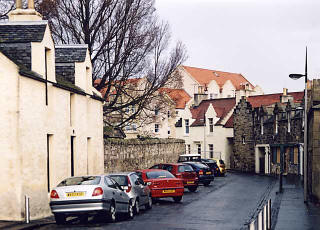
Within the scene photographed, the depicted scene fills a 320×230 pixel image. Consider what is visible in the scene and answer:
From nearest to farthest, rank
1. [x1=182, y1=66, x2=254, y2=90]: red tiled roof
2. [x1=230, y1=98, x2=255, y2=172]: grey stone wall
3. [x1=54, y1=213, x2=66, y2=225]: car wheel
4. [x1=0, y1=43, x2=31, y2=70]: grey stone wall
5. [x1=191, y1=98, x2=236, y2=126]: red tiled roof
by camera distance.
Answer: [x1=54, y1=213, x2=66, y2=225]: car wheel, [x1=0, y1=43, x2=31, y2=70]: grey stone wall, [x1=230, y1=98, x2=255, y2=172]: grey stone wall, [x1=191, y1=98, x2=236, y2=126]: red tiled roof, [x1=182, y1=66, x2=254, y2=90]: red tiled roof

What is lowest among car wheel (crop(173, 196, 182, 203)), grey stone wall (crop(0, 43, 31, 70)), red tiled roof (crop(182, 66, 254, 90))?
car wheel (crop(173, 196, 182, 203))

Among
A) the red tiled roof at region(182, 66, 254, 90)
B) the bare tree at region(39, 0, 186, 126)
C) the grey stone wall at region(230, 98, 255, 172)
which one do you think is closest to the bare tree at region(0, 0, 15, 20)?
the bare tree at region(39, 0, 186, 126)

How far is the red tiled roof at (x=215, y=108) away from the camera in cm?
6906

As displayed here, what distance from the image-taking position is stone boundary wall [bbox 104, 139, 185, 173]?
36.1m

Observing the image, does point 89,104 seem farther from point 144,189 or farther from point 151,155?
point 151,155

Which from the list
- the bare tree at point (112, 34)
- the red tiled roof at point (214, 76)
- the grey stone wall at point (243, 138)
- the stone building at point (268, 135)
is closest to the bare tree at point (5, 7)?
the bare tree at point (112, 34)

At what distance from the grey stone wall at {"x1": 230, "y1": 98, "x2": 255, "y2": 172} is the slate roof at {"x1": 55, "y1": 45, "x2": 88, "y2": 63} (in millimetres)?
36769

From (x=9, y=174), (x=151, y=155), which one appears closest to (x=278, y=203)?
(x=9, y=174)

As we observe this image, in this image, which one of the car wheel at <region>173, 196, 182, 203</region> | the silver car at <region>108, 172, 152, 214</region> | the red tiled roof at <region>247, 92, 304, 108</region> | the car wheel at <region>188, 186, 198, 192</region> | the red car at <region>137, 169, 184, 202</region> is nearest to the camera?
the silver car at <region>108, 172, 152, 214</region>

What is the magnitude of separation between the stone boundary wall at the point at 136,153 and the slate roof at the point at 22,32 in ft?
47.2

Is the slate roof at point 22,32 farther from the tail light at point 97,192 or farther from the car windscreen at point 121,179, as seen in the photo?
the tail light at point 97,192

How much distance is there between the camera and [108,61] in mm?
33781

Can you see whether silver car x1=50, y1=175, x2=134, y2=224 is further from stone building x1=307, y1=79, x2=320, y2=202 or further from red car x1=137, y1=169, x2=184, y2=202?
stone building x1=307, y1=79, x2=320, y2=202

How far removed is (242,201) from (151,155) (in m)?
20.4
